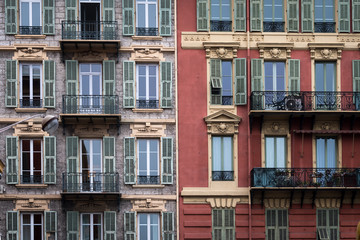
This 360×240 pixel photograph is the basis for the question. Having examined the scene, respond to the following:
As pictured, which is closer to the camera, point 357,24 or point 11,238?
point 11,238

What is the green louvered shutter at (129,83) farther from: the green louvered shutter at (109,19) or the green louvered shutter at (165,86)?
the green louvered shutter at (109,19)

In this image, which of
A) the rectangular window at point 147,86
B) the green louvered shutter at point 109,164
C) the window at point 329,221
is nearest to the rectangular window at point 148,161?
the green louvered shutter at point 109,164

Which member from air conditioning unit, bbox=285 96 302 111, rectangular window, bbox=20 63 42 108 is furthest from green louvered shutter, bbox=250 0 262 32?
rectangular window, bbox=20 63 42 108

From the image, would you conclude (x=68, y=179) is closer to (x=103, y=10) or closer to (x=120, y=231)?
(x=120, y=231)

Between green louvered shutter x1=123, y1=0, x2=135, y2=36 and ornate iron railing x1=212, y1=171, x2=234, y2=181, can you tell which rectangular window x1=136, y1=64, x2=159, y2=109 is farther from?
ornate iron railing x1=212, y1=171, x2=234, y2=181

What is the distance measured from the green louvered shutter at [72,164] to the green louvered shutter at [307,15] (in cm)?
1102

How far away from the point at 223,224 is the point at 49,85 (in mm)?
9377

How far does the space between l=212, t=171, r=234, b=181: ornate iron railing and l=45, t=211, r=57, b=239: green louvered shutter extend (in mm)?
6854

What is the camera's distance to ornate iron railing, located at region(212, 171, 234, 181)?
113 feet

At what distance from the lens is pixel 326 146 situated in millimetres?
35031

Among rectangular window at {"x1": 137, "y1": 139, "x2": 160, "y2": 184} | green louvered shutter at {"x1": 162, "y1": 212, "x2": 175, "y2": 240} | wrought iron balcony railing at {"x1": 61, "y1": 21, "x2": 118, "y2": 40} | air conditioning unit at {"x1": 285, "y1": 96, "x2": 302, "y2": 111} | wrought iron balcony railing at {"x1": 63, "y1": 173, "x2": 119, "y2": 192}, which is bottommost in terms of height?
green louvered shutter at {"x1": 162, "y1": 212, "x2": 175, "y2": 240}

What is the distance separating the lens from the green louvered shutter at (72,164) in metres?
33.6

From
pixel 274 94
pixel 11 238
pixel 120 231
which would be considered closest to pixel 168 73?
pixel 274 94

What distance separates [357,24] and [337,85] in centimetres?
286
